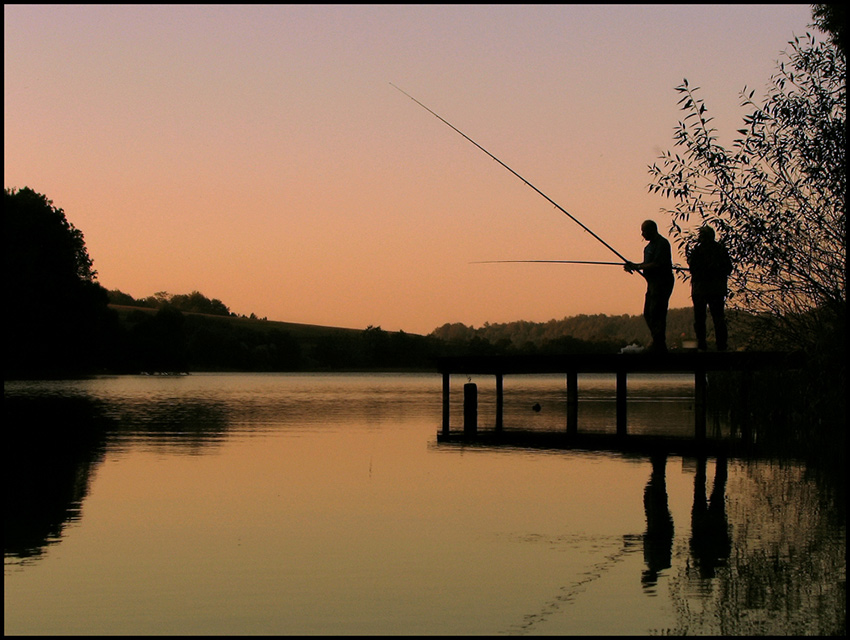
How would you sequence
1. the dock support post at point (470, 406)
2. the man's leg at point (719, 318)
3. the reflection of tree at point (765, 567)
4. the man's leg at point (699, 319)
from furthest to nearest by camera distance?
the dock support post at point (470, 406), the man's leg at point (699, 319), the man's leg at point (719, 318), the reflection of tree at point (765, 567)

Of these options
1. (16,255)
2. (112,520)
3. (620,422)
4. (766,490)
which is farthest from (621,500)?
(16,255)

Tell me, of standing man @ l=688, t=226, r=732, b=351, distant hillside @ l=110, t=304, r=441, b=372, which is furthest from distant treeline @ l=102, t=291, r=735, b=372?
standing man @ l=688, t=226, r=732, b=351

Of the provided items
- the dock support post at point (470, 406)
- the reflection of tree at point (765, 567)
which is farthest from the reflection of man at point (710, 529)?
the dock support post at point (470, 406)

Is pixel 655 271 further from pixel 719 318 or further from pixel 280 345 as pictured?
pixel 280 345

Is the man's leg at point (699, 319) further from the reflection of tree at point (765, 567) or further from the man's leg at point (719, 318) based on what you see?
the reflection of tree at point (765, 567)

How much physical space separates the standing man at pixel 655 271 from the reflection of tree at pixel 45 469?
32.3ft

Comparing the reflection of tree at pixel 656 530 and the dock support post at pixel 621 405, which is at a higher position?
the dock support post at pixel 621 405

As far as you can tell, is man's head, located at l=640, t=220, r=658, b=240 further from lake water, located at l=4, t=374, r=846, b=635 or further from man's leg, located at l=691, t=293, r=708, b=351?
lake water, located at l=4, t=374, r=846, b=635

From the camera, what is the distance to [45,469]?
1781cm

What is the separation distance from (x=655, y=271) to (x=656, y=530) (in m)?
7.54

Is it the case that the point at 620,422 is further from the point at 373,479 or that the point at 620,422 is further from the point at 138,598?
the point at 138,598

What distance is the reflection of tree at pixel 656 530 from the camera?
32.0ft

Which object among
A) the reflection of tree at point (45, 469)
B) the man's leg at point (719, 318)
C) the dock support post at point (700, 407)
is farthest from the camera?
the dock support post at point (700, 407)

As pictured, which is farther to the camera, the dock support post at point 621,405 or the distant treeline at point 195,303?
the distant treeline at point 195,303
